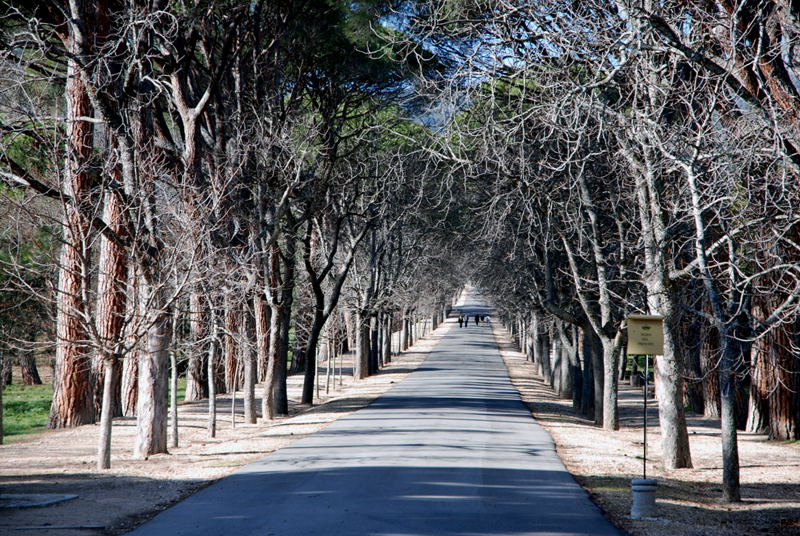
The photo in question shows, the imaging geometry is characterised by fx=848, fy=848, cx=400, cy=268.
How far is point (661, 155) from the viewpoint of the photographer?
45.0 ft

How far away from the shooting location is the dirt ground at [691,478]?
9.72 metres

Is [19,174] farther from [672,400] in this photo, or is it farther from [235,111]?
[672,400]

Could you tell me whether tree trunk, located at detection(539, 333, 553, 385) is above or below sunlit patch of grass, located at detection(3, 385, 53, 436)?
above

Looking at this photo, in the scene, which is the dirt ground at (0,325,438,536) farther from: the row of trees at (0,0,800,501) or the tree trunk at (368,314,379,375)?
the tree trunk at (368,314,379,375)

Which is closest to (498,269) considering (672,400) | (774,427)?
(774,427)

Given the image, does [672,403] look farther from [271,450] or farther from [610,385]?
[271,450]

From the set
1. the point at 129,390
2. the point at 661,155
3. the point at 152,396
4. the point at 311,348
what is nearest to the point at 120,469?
the point at 152,396

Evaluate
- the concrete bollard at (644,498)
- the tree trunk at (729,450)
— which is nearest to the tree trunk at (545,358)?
the tree trunk at (729,450)

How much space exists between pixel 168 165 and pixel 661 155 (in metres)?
10.6

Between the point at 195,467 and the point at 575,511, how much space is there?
6.31 meters

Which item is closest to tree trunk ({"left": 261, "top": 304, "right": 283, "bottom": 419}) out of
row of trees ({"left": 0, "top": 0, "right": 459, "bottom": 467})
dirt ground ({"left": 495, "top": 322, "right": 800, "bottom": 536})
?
row of trees ({"left": 0, "top": 0, "right": 459, "bottom": 467})

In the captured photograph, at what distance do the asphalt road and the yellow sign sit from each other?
212 cm

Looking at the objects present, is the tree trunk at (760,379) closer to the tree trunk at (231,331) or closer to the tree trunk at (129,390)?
the tree trunk at (231,331)

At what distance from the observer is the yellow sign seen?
11.2 m
